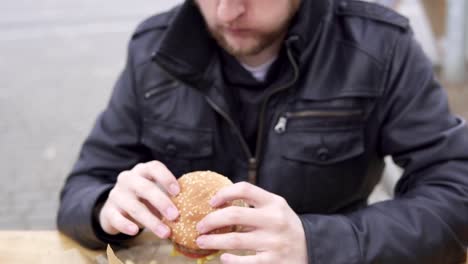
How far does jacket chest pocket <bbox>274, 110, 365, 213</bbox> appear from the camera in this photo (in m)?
1.92

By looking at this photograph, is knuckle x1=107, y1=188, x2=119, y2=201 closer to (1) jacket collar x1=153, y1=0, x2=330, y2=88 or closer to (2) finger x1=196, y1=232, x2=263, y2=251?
(2) finger x1=196, y1=232, x2=263, y2=251

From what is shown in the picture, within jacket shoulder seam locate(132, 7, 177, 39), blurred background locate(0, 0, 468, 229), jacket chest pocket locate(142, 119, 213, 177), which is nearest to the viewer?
jacket chest pocket locate(142, 119, 213, 177)

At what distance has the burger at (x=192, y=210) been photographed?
1471mm

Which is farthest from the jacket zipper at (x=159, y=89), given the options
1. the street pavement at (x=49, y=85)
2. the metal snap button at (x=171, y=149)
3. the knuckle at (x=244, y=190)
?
the street pavement at (x=49, y=85)

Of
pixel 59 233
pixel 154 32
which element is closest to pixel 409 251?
pixel 59 233

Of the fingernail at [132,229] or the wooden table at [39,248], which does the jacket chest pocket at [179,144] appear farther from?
the fingernail at [132,229]

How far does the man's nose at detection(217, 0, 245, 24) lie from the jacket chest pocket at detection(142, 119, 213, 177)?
1.20 feet

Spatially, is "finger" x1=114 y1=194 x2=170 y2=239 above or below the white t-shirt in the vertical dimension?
below

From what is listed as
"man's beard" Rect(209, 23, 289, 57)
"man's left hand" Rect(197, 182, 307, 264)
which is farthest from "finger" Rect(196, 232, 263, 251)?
"man's beard" Rect(209, 23, 289, 57)

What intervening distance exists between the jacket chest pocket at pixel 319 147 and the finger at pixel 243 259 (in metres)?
0.58

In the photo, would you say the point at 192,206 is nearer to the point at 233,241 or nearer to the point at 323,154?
the point at 233,241

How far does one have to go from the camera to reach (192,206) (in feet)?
4.90

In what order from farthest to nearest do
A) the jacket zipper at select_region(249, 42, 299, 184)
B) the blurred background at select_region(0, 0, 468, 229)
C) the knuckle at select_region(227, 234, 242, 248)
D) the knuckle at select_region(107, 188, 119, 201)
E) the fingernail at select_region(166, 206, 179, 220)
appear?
the blurred background at select_region(0, 0, 468, 229) < the jacket zipper at select_region(249, 42, 299, 184) < the knuckle at select_region(107, 188, 119, 201) < the fingernail at select_region(166, 206, 179, 220) < the knuckle at select_region(227, 234, 242, 248)

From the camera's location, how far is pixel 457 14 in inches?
203
